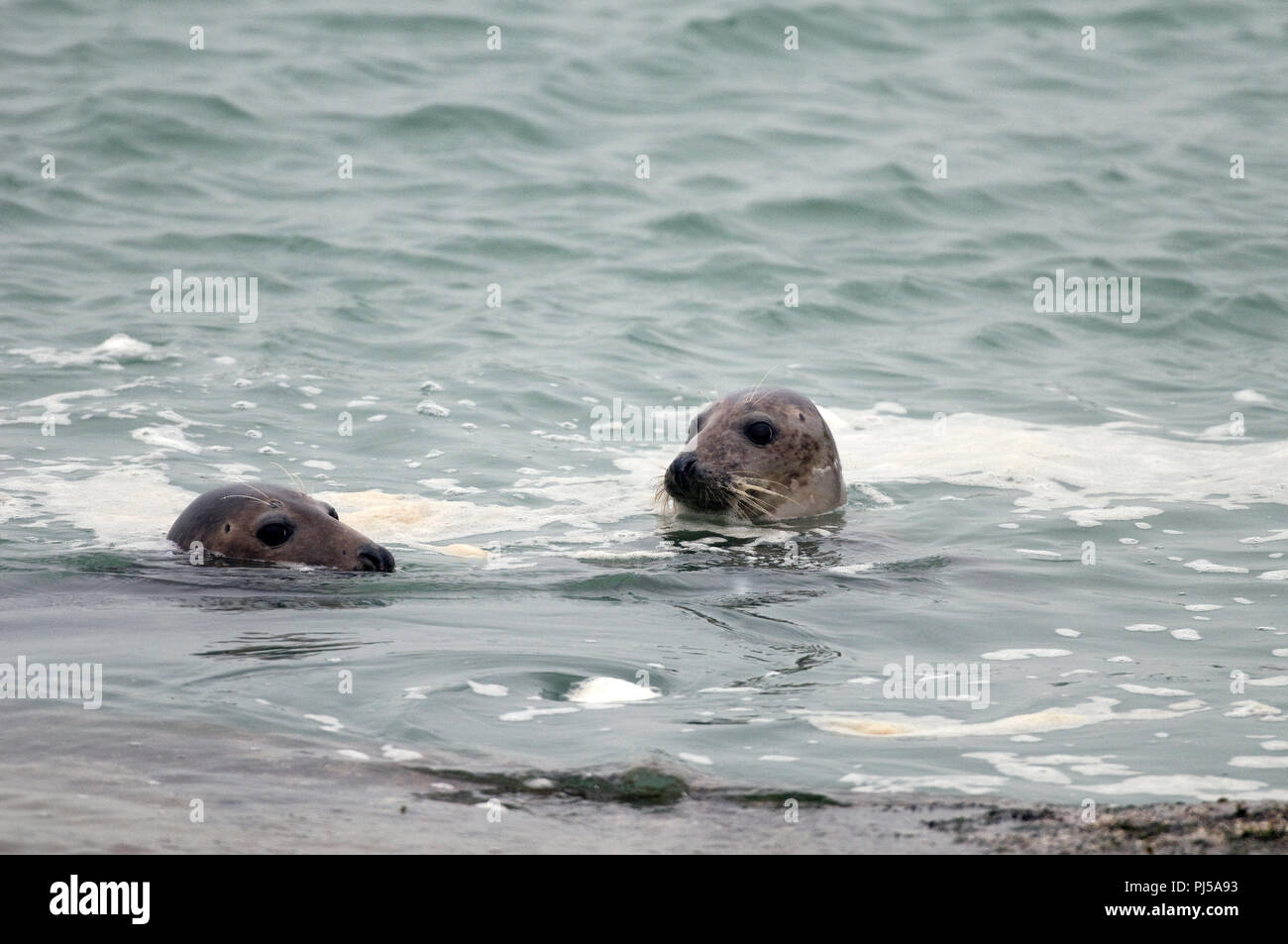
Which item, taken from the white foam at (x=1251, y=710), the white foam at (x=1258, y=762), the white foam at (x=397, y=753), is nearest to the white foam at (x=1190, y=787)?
the white foam at (x=1258, y=762)

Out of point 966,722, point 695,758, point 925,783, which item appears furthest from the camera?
point 966,722

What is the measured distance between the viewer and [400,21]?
20438mm

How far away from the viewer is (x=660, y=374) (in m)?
12.8

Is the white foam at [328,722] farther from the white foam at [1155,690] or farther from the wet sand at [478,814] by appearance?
the white foam at [1155,690]

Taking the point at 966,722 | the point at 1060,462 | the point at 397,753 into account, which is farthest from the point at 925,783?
the point at 1060,462

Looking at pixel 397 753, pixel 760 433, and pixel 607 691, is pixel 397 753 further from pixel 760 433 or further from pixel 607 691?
pixel 760 433

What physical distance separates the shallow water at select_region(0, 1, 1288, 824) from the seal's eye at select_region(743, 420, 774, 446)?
0.50 m

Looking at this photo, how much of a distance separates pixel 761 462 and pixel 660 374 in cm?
433

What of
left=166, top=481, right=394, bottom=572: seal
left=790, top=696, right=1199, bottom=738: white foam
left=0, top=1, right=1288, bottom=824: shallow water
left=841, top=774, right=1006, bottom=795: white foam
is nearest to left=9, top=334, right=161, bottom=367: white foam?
left=0, top=1, right=1288, bottom=824: shallow water

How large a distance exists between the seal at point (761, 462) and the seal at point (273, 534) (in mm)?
1862

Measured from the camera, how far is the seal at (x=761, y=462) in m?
8.42

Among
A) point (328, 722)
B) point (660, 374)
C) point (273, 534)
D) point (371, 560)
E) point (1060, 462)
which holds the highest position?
point (660, 374)
